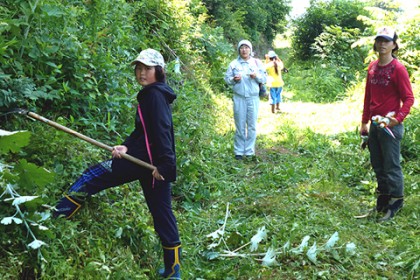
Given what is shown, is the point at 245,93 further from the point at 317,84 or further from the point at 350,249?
the point at 317,84

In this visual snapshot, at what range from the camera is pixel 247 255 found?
393 cm

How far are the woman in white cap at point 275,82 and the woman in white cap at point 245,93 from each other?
471 centimetres

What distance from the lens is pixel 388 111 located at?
4820mm

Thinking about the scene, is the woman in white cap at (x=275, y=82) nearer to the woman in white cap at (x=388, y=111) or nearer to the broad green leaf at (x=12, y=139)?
the woman in white cap at (x=388, y=111)

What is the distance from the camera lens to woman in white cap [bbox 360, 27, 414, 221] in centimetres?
467

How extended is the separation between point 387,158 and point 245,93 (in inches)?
119

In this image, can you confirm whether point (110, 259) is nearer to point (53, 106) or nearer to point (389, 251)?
point (53, 106)

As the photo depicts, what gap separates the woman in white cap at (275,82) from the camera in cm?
1211

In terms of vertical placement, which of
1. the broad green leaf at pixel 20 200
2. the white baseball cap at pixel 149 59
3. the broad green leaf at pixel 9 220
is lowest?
the broad green leaf at pixel 9 220

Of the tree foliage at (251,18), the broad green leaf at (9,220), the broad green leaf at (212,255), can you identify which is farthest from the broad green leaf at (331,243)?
the tree foliage at (251,18)

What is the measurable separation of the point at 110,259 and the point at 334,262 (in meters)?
2.00

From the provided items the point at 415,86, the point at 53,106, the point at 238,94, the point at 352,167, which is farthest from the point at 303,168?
the point at 415,86

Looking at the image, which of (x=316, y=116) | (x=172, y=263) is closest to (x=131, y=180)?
(x=172, y=263)

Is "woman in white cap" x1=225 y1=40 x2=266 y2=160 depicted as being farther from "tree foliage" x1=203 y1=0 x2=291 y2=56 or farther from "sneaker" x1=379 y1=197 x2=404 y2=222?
"tree foliage" x1=203 y1=0 x2=291 y2=56
